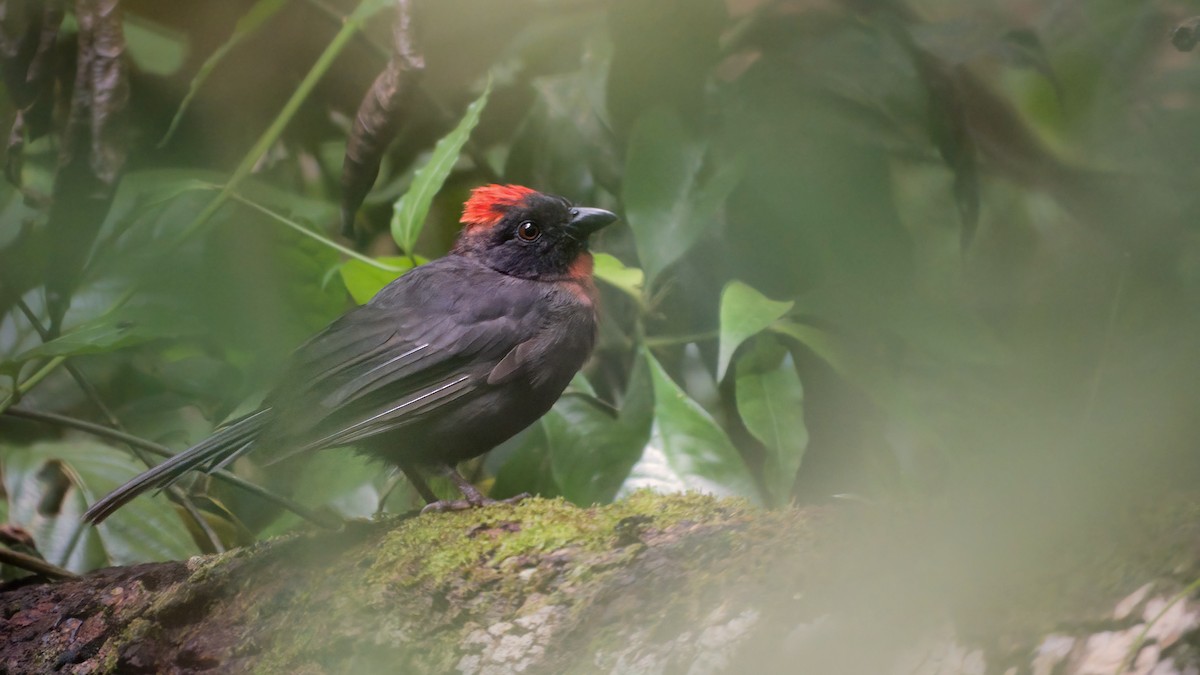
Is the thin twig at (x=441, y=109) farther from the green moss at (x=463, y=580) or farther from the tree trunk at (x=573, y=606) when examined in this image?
the green moss at (x=463, y=580)

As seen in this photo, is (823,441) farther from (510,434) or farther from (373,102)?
(373,102)

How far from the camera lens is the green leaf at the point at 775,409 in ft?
7.84

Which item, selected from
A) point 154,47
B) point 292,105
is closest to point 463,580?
point 292,105

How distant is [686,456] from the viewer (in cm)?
244

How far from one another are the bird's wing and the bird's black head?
0.18 metres

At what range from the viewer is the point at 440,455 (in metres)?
2.38

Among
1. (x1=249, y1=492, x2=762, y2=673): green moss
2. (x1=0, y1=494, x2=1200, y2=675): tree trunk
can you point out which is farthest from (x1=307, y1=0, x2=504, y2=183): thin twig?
(x1=249, y1=492, x2=762, y2=673): green moss

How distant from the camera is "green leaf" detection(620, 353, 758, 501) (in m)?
2.41

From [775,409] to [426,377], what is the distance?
36.7 inches

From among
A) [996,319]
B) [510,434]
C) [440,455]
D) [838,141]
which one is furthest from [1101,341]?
[440,455]

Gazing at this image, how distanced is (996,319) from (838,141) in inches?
27.4

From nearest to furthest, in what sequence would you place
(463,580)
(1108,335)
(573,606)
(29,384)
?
(573,606) → (463,580) → (1108,335) → (29,384)

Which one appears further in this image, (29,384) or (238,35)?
(238,35)

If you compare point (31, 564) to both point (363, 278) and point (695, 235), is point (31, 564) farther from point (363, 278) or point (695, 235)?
point (695, 235)
